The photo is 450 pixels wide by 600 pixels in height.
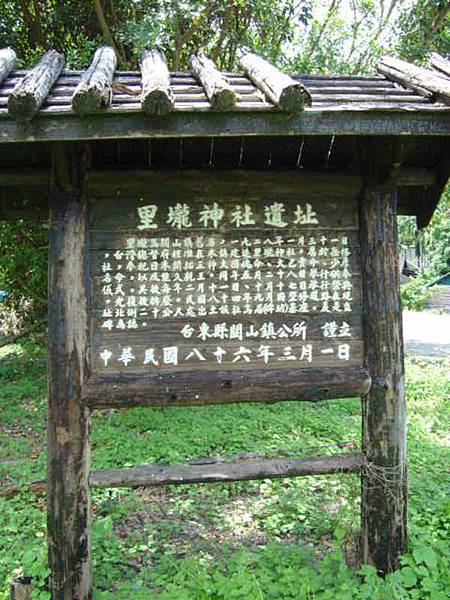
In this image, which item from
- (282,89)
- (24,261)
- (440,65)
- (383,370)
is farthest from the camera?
(24,261)

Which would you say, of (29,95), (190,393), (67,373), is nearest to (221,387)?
(190,393)

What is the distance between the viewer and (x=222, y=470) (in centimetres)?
350

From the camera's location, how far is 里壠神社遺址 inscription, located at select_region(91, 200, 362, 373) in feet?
11.2

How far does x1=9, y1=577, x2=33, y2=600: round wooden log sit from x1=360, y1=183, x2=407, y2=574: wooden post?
217cm

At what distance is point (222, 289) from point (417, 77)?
1.74 m

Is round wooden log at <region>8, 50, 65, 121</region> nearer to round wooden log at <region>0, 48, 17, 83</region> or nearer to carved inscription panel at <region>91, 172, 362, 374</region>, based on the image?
round wooden log at <region>0, 48, 17, 83</region>

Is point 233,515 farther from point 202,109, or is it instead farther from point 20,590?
point 202,109

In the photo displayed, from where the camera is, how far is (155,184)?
3430mm

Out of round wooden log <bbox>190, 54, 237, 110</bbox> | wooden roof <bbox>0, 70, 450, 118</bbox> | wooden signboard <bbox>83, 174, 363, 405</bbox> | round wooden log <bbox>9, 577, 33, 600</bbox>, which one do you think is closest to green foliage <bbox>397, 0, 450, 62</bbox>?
wooden roof <bbox>0, 70, 450, 118</bbox>

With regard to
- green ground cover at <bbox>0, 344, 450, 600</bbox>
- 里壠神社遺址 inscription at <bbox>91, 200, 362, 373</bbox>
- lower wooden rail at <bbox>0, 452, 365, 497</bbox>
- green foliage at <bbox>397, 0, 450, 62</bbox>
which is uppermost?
green foliage at <bbox>397, 0, 450, 62</bbox>

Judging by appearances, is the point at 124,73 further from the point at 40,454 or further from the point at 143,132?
the point at 40,454

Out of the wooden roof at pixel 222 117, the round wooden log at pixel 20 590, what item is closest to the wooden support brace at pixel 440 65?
the wooden roof at pixel 222 117

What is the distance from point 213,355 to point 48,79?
181cm

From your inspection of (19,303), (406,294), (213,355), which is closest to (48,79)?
(213,355)
